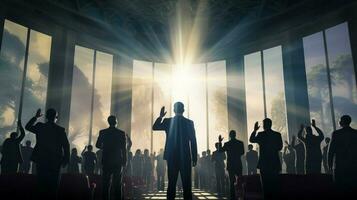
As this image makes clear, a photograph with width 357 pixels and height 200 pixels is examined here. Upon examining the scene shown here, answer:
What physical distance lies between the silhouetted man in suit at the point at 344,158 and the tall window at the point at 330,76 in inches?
327

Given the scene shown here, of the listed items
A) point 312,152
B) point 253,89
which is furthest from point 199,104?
point 312,152

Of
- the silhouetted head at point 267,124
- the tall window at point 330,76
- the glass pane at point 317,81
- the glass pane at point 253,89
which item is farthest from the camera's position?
the glass pane at point 253,89

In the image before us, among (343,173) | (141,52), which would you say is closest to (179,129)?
(343,173)

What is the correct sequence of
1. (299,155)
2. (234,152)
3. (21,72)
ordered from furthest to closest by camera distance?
(21,72) < (299,155) < (234,152)

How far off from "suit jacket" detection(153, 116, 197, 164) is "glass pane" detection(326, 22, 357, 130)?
10132 mm

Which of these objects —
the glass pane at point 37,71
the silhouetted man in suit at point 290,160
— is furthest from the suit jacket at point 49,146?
the glass pane at point 37,71

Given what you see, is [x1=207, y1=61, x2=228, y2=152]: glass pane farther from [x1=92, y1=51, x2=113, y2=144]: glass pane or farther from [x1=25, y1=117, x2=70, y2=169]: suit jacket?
[x1=25, y1=117, x2=70, y2=169]: suit jacket

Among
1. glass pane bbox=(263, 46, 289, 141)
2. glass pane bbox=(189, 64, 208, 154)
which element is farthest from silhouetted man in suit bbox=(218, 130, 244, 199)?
glass pane bbox=(189, 64, 208, 154)

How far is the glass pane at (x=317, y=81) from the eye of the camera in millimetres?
13273

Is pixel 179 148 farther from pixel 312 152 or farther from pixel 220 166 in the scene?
pixel 220 166

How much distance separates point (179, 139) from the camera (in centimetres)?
419

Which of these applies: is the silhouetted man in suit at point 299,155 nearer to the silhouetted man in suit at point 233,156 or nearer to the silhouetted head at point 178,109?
the silhouetted man in suit at point 233,156

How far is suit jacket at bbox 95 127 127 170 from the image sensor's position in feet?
16.6

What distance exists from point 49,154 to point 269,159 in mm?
3330
